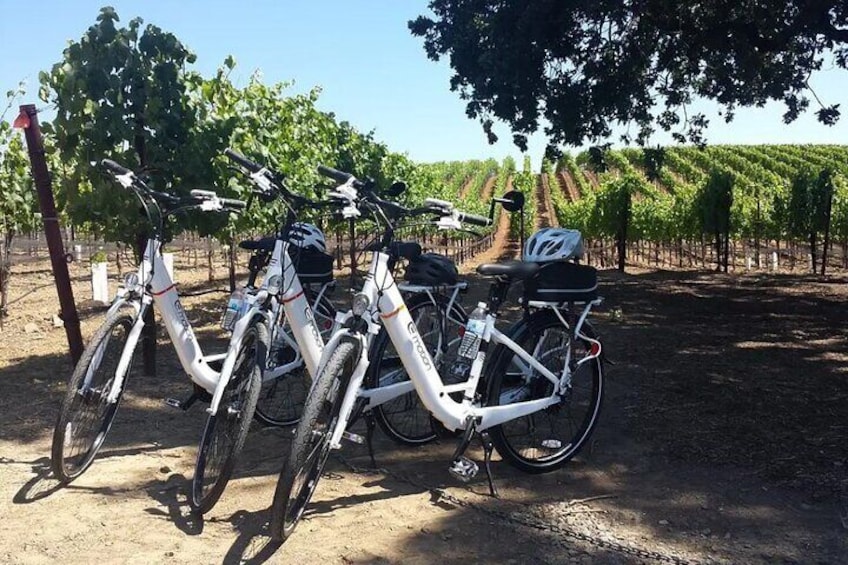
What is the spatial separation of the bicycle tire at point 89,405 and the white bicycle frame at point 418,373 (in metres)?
1.29

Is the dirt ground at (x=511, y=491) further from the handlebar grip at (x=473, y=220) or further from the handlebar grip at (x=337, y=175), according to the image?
the handlebar grip at (x=337, y=175)

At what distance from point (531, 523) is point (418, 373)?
860 mm

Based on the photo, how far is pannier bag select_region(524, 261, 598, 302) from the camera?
4430 millimetres

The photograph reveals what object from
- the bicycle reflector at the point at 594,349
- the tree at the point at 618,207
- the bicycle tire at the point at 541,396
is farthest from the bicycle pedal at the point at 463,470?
the tree at the point at 618,207

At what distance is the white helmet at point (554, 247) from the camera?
4492 mm

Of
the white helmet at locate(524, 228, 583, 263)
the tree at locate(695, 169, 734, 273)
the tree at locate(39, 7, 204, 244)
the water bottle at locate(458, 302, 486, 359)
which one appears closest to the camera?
the water bottle at locate(458, 302, 486, 359)

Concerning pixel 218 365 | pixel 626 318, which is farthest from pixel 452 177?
pixel 218 365

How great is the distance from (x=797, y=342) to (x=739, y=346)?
0.82 metres

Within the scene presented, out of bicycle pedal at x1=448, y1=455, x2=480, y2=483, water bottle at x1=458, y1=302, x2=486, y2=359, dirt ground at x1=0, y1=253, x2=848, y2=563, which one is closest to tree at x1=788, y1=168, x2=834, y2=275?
dirt ground at x1=0, y1=253, x2=848, y2=563

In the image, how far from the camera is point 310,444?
11.1ft

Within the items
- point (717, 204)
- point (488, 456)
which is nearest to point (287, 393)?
point (488, 456)

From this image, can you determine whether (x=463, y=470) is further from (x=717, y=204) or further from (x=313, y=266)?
(x=717, y=204)

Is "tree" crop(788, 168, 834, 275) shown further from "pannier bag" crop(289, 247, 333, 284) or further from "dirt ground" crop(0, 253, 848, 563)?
"pannier bag" crop(289, 247, 333, 284)

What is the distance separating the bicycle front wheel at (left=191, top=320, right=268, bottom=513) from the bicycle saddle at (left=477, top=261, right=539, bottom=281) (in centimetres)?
117
